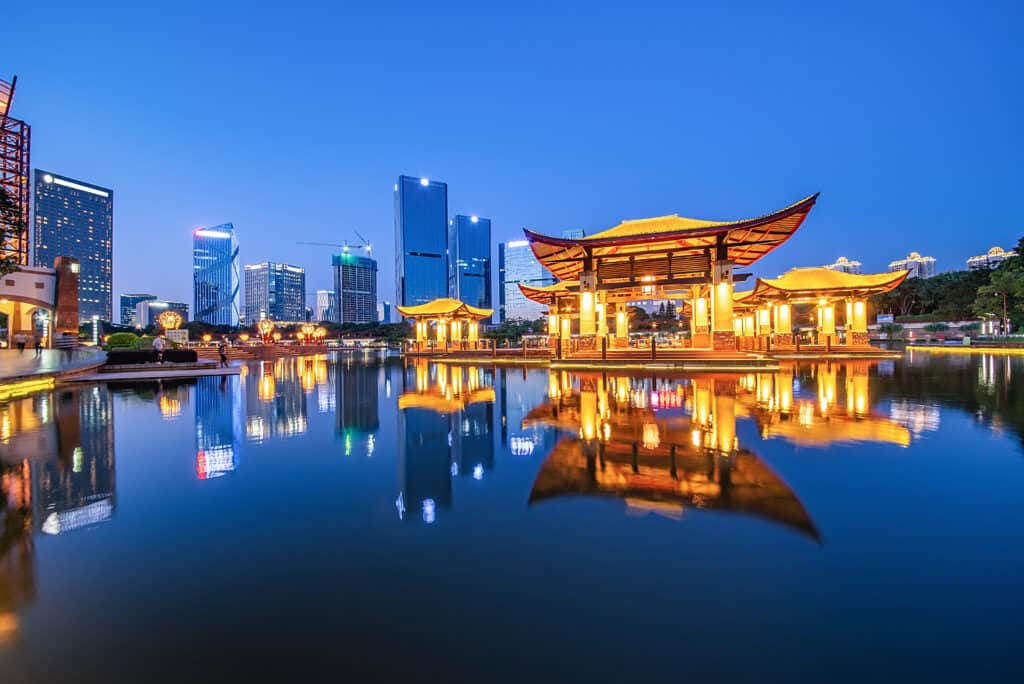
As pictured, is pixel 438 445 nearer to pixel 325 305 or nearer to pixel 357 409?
pixel 357 409

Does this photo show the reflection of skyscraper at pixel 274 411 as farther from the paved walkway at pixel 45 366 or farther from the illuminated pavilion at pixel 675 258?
the illuminated pavilion at pixel 675 258

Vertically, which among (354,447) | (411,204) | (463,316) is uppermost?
(411,204)

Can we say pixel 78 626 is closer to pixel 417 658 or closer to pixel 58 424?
pixel 417 658

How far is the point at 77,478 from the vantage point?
438cm

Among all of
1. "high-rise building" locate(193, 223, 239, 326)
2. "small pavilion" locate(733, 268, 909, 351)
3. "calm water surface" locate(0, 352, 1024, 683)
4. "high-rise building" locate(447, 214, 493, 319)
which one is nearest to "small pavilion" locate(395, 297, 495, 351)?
"small pavilion" locate(733, 268, 909, 351)

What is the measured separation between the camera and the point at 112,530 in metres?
3.19

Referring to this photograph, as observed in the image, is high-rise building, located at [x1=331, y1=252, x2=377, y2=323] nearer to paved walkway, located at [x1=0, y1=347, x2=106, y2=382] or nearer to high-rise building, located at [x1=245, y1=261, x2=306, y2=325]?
high-rise building, located at [x1=245, y1=261, x2=306, y2=325]

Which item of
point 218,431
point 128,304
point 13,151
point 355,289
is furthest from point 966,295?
point 128,304

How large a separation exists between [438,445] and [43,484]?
3.79 metres

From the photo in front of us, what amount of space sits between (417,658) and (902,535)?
316 centimetres

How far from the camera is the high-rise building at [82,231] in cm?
7819

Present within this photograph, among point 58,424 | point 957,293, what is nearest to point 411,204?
point 957,293

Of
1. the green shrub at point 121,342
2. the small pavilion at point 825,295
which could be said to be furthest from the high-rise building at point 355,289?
the small pavilion at point 825,295

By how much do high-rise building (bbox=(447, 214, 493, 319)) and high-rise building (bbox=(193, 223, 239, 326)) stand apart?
190 ft
